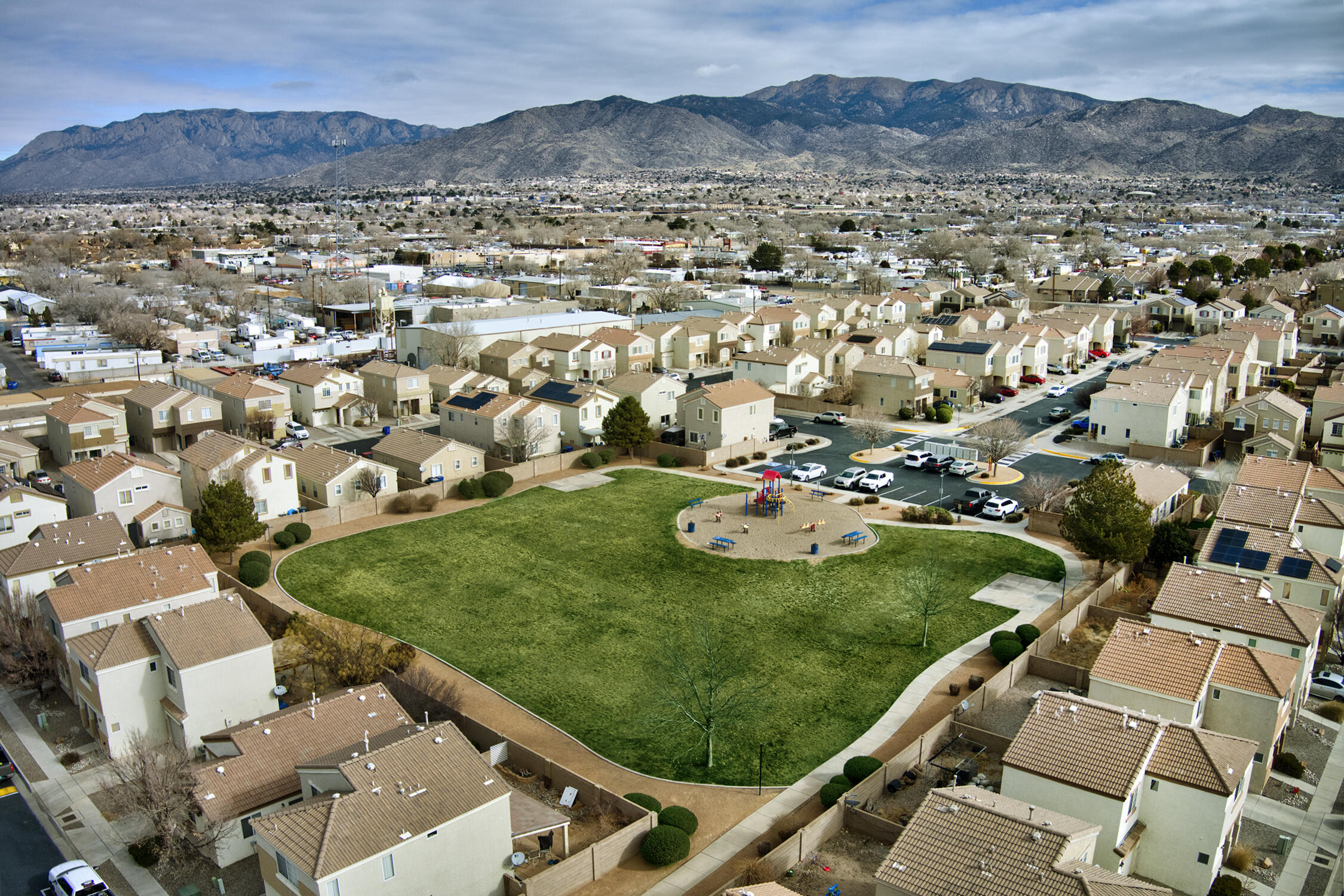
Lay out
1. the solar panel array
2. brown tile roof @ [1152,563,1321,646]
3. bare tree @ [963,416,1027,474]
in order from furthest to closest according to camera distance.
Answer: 1. bare tree @ [963,416,1027,474]
2. the solar panel array
3. brown tile roof @ [1152,563,1321,646]

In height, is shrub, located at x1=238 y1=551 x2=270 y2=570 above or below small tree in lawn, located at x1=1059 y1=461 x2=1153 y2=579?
below

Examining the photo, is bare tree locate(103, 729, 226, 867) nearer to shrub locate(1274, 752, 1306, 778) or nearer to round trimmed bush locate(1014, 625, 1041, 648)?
round trimmed bush locate(1014, 625, 1041, 648)

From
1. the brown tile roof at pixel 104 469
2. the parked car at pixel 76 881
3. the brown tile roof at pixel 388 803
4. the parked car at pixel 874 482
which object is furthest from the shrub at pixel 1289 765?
the brown tile roof at pixel 104 469

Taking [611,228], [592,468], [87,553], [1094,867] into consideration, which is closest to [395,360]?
[592,468]

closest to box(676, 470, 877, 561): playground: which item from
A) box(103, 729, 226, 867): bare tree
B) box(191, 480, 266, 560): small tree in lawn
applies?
box(191, 480, 266, 560): small tree in lawn

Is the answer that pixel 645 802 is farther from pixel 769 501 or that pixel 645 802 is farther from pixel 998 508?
pixel 998 508

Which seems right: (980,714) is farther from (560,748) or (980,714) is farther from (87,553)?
(87,553)

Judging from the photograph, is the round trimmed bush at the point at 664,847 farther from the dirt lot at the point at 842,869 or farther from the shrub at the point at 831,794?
the shrub at the point at 831,794
